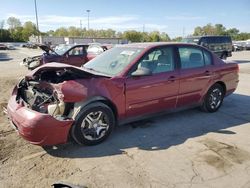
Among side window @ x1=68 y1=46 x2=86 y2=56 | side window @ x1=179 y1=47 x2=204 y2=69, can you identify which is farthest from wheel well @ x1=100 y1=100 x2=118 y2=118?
side window @ x1=68 y1=46 x2=86 y2=56

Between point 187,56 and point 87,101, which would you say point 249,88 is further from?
point 87,101

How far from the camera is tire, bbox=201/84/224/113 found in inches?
232

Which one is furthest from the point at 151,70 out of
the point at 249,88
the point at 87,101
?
the point at 249,88

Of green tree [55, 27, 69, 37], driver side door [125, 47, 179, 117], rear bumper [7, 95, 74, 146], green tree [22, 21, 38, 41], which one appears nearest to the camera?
rear bumper [7, 95, 74, 146]

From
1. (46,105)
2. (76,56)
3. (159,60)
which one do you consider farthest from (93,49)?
(46,105)

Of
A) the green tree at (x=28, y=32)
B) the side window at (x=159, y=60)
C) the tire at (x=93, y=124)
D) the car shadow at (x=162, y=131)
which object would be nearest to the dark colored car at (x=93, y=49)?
the car shadow at (x=162, y=131)

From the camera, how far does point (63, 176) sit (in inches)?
132

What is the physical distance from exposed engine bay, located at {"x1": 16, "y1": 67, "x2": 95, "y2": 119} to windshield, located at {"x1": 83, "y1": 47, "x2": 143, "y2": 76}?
2.11 ft

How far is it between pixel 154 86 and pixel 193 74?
110 cm

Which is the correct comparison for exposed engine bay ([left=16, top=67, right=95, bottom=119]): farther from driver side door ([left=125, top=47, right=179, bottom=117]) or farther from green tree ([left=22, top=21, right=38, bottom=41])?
green tree ([left=22, top=21, right=38, bottom=41])

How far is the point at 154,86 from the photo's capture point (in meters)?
4.77

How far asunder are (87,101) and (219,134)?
8.06 ft

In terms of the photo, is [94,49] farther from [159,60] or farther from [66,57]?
[159,60]

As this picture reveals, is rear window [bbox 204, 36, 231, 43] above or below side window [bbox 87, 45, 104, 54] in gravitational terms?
above
